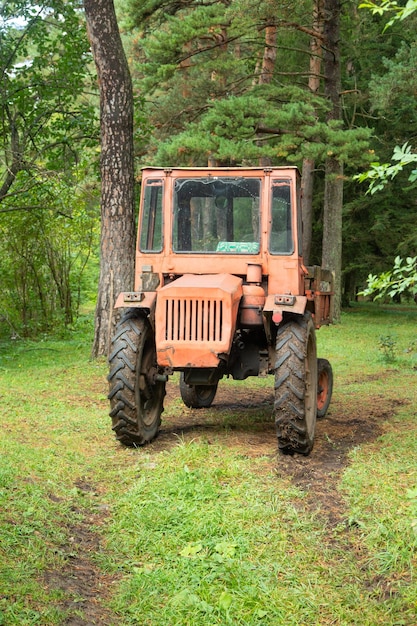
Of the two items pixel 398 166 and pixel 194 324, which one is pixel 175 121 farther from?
pixel 398 166

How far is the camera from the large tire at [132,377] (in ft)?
22.9

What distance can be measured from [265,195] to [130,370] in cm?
216

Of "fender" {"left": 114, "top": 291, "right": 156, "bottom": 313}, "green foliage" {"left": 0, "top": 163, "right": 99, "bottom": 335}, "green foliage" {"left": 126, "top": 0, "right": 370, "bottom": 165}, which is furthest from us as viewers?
"green foliage" {"left": 126, "top": 0, "right": 370, "bottom": 165}

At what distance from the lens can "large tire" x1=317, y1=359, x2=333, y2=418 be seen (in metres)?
8.84

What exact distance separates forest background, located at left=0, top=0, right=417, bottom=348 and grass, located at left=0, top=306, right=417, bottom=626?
7069 millimetres

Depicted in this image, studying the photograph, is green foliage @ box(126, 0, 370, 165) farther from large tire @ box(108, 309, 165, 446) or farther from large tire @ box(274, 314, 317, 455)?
large tire @ box(274, 314, 317, 455)

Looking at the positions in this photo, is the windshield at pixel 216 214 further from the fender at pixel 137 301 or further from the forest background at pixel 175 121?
the forest background at pixel 175 121

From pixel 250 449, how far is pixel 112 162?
21.2ft

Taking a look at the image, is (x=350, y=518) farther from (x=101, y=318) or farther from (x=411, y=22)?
(x=411, y=22)

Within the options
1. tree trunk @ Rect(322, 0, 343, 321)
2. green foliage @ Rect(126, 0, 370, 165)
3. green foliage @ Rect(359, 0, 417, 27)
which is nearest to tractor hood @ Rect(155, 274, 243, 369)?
green foliage @ Rect(359, 0, 417, 27)

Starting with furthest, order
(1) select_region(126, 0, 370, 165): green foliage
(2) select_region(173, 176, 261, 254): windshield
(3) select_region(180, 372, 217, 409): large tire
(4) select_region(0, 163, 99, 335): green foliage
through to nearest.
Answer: (1) select_region(126, 0, 370, 165): green foliage → (4) select_region(0, 163, 99, 335): green foliage → (3) select_region(180, 372, 217, 409): large tire → (2) select_region(173, 176, 261, 254): windshield

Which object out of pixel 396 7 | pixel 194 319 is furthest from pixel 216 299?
pixel 396 7

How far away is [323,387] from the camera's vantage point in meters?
8.97

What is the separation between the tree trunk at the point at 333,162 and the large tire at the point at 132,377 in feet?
38.1
